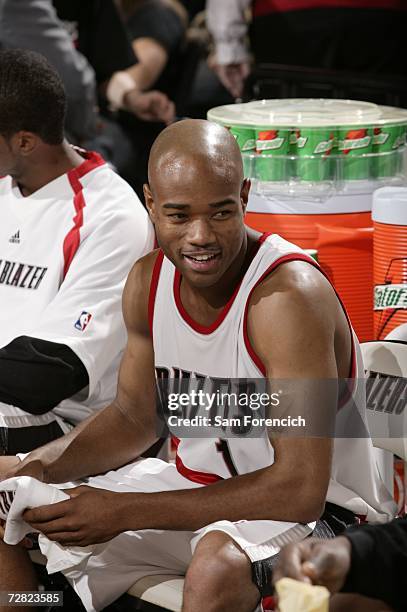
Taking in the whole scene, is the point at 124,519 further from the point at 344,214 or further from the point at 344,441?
the point at 344,214

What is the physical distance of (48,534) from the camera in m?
2.68

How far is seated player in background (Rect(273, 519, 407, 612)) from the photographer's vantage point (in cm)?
195

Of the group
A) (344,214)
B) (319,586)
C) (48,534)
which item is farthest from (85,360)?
(319,586)

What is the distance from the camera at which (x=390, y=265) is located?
136 inches

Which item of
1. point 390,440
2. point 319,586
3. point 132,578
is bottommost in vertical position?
point 132,578

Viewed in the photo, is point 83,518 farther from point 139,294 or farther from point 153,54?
point 153,54

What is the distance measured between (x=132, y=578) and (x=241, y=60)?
3769 mm

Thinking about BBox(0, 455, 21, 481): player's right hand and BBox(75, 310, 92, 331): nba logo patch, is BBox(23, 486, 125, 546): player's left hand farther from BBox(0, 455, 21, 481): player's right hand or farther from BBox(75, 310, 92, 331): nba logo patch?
BBox(75, 310, 92, 331): nba logo patch

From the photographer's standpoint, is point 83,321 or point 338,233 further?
point 338,233

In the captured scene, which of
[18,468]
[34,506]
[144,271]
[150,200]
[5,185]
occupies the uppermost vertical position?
[150,200]

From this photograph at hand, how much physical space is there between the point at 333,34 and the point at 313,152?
197 centimetres

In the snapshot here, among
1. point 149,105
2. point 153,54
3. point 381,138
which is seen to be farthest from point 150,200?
point 153,54

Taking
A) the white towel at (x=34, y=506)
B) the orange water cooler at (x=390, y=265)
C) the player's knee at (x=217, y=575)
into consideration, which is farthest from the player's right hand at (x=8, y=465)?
the orange water cooler at (x=390, y=265)

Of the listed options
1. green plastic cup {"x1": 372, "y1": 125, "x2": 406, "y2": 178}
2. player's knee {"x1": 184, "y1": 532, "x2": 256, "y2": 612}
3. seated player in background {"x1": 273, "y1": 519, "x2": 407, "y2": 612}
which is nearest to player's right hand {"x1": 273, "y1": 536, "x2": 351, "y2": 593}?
seated player in background {"x1": 273, "y1": 519, "x2": 407, "y2": 612}
